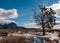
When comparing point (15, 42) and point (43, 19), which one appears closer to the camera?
point (15, 42)

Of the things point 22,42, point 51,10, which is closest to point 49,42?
point 22,42

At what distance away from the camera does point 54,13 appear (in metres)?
26.5

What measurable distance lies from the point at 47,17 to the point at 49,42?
12030 millimetres

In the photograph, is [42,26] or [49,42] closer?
[49,42]

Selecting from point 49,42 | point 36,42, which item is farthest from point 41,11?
point 36,42

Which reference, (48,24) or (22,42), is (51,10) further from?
(22,42)

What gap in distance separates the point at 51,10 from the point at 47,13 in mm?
900

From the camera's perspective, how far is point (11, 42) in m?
13.2

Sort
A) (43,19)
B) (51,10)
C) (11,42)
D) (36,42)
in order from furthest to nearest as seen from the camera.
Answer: (51,10)
(43,19)
(11,42)
(36,42)

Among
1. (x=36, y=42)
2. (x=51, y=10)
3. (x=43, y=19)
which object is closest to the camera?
(x=36, y=42)

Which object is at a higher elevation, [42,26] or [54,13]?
[54,13]

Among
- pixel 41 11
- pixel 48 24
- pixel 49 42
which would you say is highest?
pixel 41 11

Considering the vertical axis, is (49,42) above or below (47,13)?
below

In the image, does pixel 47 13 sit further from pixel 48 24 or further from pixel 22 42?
pixel 22 42
